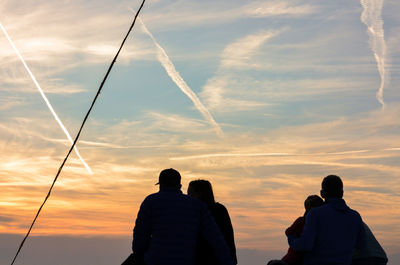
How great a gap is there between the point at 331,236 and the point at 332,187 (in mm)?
628

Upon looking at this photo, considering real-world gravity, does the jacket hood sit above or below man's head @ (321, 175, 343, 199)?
below

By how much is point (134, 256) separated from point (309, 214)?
235 centimetres

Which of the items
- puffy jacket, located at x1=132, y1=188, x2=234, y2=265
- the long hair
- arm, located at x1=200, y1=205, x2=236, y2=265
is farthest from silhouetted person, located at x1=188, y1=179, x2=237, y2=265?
puffy jacket, located at x1=132, y1=188, x2=234, y2=265

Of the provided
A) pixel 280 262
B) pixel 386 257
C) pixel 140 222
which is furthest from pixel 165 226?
pixel 386 257

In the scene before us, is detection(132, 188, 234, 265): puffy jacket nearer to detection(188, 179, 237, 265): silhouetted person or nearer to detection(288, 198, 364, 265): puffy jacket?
detection(188, 179, 237, 265): silhouetted person

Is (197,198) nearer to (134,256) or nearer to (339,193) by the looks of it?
(134,256)

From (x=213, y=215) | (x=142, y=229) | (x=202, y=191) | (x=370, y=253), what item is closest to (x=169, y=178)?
(x=142, y=229)

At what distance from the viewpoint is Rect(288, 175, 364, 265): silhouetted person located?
8.33m

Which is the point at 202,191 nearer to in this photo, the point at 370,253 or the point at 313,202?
the point at 313,202

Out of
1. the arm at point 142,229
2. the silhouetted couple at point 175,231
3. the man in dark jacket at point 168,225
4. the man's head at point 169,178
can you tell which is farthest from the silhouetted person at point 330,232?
the arm at point 142,229

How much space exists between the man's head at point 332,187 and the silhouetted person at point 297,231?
532 mm

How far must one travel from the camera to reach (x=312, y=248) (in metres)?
8.34

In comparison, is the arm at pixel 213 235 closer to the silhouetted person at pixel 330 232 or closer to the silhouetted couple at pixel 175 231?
the silhouetted couple at pixel 175 231

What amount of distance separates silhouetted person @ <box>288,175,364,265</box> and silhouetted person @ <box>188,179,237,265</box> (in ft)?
3.93
